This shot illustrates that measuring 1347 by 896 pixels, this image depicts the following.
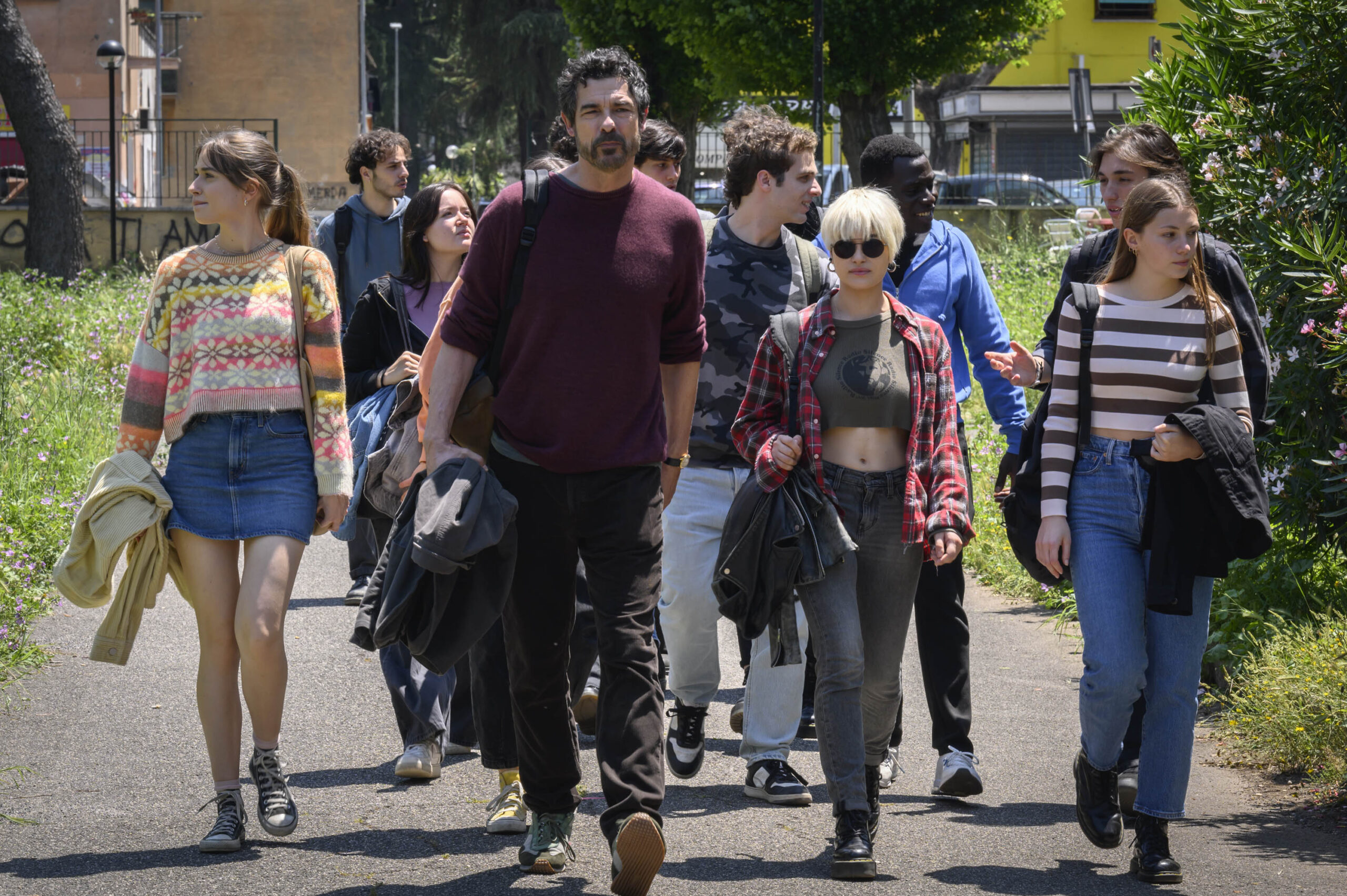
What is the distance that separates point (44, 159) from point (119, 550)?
18.5 m

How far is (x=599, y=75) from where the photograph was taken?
4207 mm

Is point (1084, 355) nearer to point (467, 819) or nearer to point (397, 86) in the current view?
point (467, 819)

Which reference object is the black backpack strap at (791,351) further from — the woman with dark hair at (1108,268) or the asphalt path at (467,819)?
the asphalt path at (467,819)

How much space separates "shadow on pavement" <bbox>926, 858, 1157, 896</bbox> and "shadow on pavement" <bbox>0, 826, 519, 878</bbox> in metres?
1.29

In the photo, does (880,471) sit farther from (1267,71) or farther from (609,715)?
(1267,71)

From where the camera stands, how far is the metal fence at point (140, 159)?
1164 inches

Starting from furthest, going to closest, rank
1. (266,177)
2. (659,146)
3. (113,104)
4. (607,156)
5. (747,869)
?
(113,104) → (659,146) → (266,177) → (747,869) → (607,156)

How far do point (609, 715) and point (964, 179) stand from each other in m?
25.5

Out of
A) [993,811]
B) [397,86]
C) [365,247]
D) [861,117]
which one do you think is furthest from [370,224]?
[397,86]

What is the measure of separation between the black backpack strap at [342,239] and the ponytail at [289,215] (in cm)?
187

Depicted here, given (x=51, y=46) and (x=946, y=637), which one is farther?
(x=51, y=46)

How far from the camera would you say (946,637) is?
17.5 ft

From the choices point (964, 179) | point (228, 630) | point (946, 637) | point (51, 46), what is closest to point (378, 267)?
point (228, 630)

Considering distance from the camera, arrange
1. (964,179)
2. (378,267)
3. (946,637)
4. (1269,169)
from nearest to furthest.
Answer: (946,637) → (1269,169) → (378,267) → (964,179)
